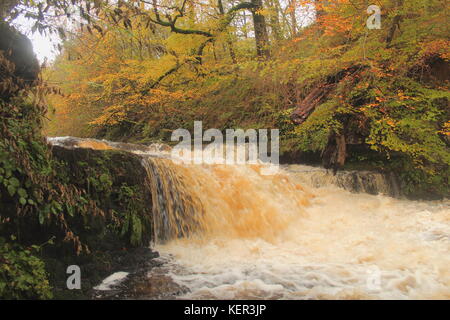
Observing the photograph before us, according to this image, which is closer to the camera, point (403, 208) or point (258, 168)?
point (403, 208)

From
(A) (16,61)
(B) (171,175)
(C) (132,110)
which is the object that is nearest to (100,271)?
(B) (171,175)

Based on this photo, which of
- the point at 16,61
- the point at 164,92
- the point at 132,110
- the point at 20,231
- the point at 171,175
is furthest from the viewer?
the point at 132,110

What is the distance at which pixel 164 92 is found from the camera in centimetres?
1080

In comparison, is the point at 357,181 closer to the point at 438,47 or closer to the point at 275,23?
the point at 438,47

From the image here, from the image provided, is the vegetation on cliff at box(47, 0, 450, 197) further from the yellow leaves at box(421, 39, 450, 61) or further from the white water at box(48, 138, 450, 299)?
the white water at box(48, 138, 450, 299)

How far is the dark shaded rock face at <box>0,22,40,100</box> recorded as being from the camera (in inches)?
128

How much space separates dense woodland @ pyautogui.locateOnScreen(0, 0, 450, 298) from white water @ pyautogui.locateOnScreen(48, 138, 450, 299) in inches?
37.6

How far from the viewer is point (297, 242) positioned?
4957 mm

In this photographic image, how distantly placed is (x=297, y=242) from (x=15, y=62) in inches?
167

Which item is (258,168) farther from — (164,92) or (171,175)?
(164,92)

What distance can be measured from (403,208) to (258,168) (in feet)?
9.62

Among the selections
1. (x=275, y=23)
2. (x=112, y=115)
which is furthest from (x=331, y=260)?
(x=275, y=23)

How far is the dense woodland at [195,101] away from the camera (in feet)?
10.4
